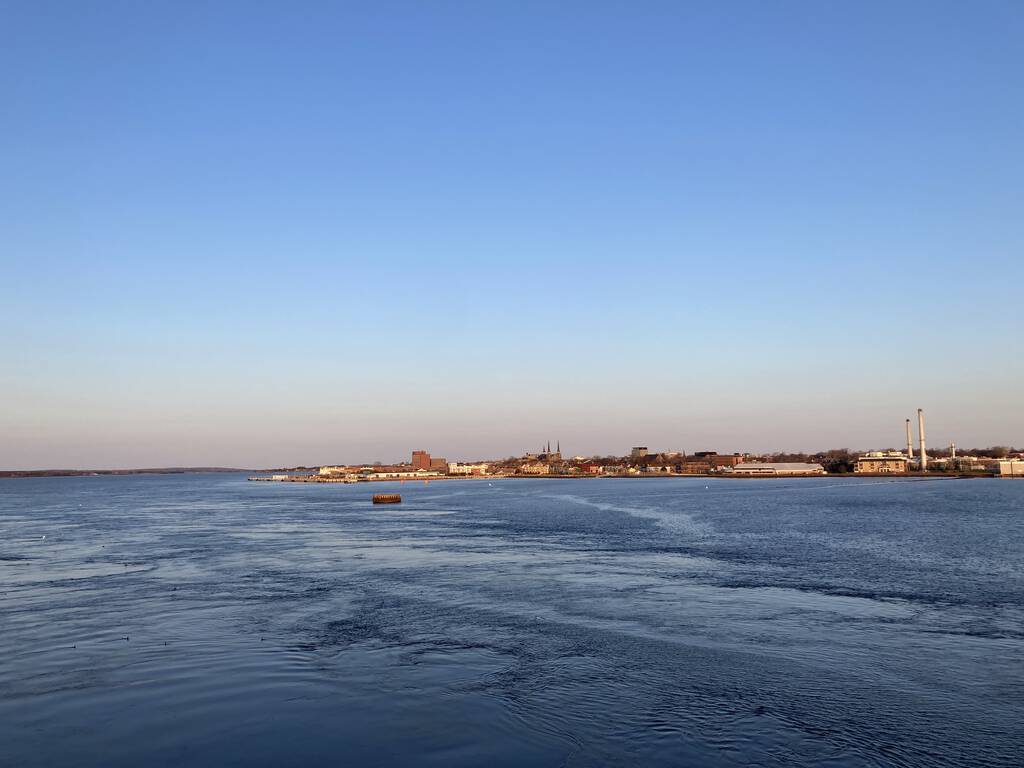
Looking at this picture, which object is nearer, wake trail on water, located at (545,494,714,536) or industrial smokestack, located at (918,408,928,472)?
wake trail on water, located at (545,494,714,536)

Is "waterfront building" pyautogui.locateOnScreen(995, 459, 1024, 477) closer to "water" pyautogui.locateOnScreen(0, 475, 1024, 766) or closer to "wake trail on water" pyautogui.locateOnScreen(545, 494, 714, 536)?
"wake trail on water" pyautogui.locateOnScreen(545, 494, 714, 536)

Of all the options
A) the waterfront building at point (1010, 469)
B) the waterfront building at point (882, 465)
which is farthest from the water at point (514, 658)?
the waterfront building at point (882, 465)

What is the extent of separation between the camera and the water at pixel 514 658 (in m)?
12.3

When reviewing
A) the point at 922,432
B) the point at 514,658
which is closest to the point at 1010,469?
the point at 922,432

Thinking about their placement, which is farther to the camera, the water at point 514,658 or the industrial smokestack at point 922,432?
the industrial smokestack at point 922,432

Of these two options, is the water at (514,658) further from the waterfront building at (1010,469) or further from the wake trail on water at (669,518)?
the waterfront building at (1010,469)

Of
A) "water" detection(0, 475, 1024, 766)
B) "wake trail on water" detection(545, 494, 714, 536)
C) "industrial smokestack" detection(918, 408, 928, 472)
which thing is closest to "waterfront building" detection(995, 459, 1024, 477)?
"industrial smokestack" detection(918, 408, 928, 472)

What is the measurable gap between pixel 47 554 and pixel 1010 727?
1573 inches

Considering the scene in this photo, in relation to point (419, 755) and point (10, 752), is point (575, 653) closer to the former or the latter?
point (419, 755)

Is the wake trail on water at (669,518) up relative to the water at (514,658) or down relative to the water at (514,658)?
down

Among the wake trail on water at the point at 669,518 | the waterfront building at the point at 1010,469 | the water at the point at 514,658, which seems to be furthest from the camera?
the waterfront building at the point at 1010,469

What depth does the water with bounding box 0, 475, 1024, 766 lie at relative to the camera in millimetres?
12344

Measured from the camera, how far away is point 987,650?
17.6 meters

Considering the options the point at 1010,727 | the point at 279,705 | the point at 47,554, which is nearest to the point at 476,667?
the point at 279,705
